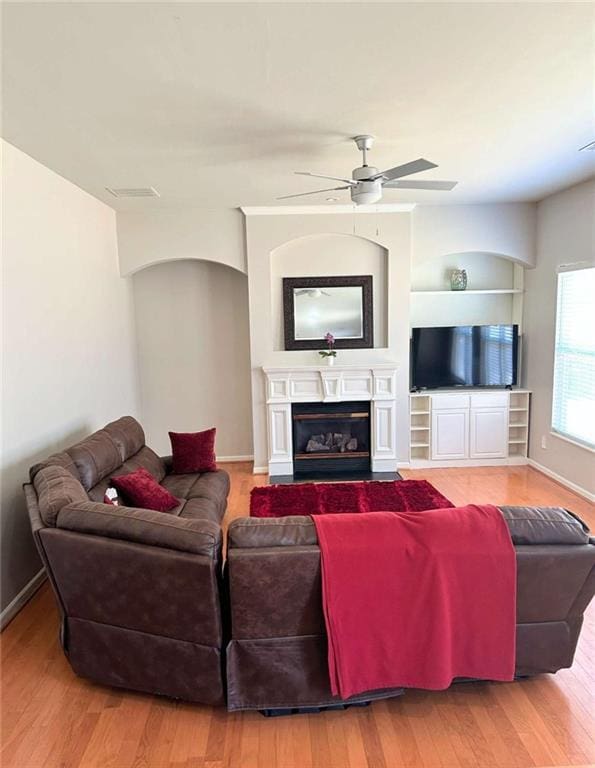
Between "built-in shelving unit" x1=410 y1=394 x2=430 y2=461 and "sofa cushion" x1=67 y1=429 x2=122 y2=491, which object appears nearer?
"sofa cushion" x1=67 y1=429 x2=122 y2=491

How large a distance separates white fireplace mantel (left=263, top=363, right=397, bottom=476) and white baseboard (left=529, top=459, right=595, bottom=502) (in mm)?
A: 1653

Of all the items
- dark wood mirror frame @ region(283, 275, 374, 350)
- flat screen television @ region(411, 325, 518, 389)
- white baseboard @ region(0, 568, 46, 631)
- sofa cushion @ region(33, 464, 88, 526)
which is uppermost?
dark wood mirror frame @ region(283, 275, 374, 350)

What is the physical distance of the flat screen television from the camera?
5.74 m

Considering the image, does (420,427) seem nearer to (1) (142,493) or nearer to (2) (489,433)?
(2) (489,433)

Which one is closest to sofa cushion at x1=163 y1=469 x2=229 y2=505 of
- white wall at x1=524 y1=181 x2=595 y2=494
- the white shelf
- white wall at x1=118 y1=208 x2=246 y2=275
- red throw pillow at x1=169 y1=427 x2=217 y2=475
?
red throw pillow at x1=169 y1=427 x2=217 y2=475

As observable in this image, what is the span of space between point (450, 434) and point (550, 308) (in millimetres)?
1730

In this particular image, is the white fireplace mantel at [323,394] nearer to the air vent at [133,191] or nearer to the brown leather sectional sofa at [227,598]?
the air vent at [133,191]

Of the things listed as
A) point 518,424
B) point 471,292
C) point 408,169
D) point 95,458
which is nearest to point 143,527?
point 95,458

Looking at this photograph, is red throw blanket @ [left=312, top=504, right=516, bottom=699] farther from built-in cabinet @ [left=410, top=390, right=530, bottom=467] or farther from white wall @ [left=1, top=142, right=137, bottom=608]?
built-in cabinet @ [left=410, top=390, right=530, bottom=467]

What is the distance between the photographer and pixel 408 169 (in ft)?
10.5

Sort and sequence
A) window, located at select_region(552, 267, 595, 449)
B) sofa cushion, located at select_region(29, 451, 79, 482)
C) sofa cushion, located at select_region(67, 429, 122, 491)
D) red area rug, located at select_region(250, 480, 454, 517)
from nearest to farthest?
sofa cushion, located at select_region(29, 451, 79, 482)
sofa cushion, located at select_region(67, 429, 122, 491)
red area rug, located at select_region(250, 480, 454, 517)
window, located at select_region(552, 267, 595, 449)

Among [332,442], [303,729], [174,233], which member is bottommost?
[303,729]

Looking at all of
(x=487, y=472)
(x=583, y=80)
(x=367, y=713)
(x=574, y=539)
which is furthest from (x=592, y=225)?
(x=367, y=713)

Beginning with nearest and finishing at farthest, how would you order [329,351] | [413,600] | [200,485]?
[413,600] < [200,485] < [329,351]
